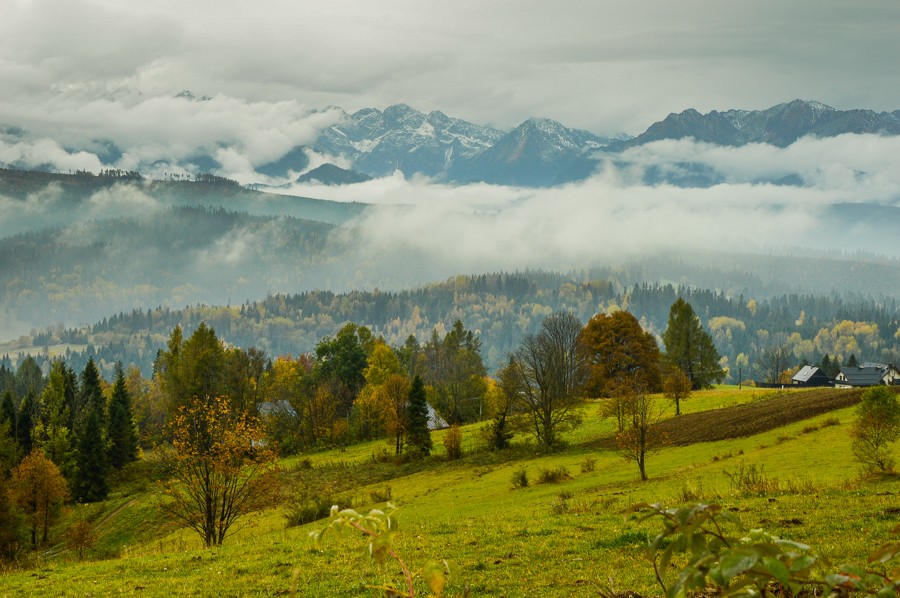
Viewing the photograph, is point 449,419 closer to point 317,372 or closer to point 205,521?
point 317,372

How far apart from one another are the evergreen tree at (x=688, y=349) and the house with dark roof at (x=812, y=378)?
40339 mm

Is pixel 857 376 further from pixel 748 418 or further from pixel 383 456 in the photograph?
pixel 383 456

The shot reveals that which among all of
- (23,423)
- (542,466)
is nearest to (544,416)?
(542,466)

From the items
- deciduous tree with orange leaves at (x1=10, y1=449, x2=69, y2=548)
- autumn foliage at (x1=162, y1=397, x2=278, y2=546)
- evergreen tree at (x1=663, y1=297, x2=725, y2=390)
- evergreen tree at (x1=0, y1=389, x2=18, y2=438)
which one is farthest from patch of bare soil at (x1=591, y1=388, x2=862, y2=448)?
evergreen tree at (x1=0, y1=389, x2=18, y2=438)

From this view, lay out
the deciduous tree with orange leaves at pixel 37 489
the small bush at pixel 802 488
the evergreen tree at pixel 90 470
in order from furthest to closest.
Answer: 1. the evergreen tree at pixel 90 470
2. the deciduous tree with orange leaves at pixel 37 489
3. the small bush at pixel 802 488

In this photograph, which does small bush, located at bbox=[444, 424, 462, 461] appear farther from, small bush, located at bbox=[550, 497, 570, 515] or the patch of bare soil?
small bush, located at bbox=[550, 497, 570, 515]

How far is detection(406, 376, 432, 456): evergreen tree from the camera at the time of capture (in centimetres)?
6506

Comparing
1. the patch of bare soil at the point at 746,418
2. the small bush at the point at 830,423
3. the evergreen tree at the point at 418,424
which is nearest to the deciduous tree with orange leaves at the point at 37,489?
the evergreen tree at the point at 418,424

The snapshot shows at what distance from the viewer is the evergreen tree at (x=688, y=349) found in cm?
9550

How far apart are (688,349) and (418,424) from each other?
4673 cm

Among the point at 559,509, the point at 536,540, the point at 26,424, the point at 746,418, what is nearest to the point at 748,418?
the point at 746,418

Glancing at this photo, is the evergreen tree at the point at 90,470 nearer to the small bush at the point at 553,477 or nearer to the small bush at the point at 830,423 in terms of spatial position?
the small bush at the point at 553,477

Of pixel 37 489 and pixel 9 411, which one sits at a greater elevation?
pixel 9 411

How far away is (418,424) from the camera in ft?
217
